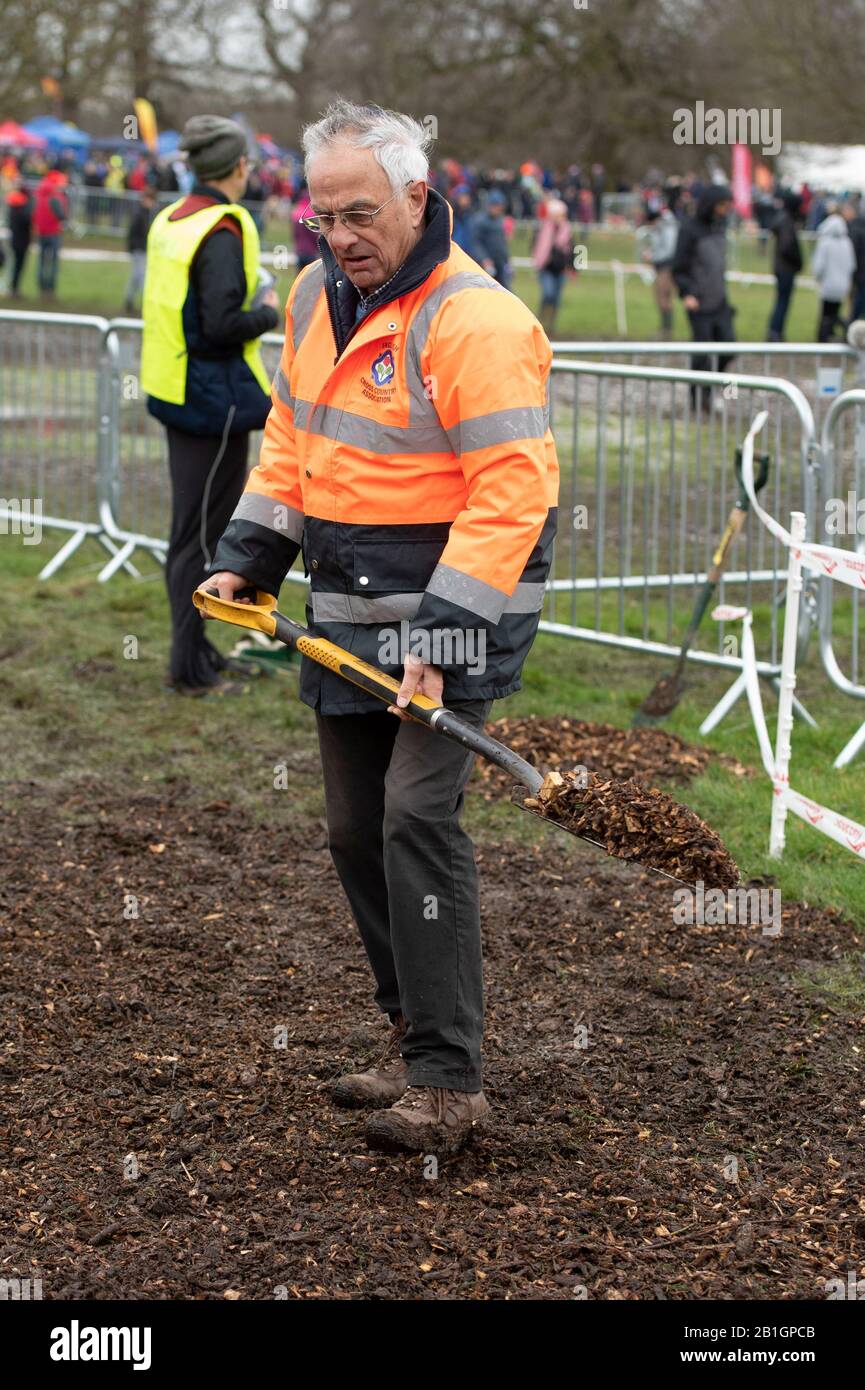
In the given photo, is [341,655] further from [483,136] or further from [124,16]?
[483,136]

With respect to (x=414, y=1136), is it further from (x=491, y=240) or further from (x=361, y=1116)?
(x=491, y=240)

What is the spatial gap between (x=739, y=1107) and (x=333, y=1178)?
1.08 meters

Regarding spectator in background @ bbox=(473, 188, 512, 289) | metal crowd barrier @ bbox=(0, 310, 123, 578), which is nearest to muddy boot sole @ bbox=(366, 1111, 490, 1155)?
metal crowd barrier @ bbox=(0, 310, 123, 578)

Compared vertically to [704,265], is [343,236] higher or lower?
lower

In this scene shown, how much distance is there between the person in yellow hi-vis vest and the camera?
7.07 m

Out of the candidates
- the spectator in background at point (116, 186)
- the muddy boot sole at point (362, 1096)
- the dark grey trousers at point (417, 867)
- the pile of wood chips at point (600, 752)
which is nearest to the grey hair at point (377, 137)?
the dark grey trousers at point (417, 867)

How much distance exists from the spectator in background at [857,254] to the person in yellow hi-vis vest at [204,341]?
16000mm

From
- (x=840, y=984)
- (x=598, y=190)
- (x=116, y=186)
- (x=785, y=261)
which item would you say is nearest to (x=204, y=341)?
(x=840, y=984)

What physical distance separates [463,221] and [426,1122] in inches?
1039

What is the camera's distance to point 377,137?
344cm

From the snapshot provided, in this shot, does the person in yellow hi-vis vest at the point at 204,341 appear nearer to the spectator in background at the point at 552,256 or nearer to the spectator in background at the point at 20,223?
the spectator in background at the point at 552,256

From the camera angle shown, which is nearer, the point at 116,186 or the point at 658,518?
the point at 658,518

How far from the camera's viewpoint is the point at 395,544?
3609 mm

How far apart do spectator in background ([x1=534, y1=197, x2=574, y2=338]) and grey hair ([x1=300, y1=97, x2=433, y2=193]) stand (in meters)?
19.0
